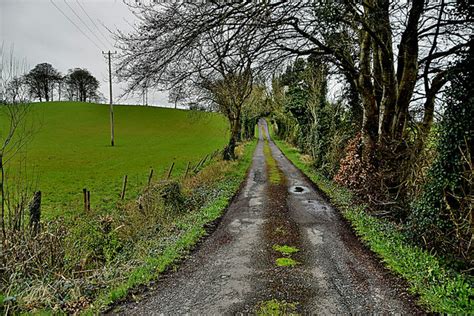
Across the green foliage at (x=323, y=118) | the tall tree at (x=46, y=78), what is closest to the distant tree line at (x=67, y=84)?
the tall tree at (x=46, y=78)

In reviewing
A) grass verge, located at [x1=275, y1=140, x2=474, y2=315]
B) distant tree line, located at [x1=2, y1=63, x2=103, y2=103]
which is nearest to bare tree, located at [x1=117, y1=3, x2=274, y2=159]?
grass verge, located at [x1=275, y1=140, x2=474, y2=315]

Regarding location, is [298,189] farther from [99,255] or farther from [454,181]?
[99,255]

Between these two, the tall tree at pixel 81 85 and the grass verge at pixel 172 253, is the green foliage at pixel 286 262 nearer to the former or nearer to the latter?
the grass verge at pixel 172 253

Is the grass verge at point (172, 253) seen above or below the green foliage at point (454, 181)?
below

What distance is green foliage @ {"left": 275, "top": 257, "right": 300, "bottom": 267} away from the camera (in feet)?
19.5

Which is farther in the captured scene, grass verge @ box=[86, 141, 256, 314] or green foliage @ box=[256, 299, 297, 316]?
grass verge @ box=[86, 141, 256, 314]

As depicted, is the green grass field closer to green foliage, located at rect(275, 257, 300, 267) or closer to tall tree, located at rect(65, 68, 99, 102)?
green foliage, located at rect(275, 257, 300, 267)

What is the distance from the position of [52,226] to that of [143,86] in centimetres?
408

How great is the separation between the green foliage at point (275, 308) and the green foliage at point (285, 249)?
191cm

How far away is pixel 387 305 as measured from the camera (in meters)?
4.56

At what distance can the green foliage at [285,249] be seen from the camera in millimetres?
6593

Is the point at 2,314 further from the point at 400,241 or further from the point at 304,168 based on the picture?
the point at 304,168

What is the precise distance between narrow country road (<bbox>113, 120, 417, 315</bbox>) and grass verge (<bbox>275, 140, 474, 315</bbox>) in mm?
245

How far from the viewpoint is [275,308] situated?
4.49m
